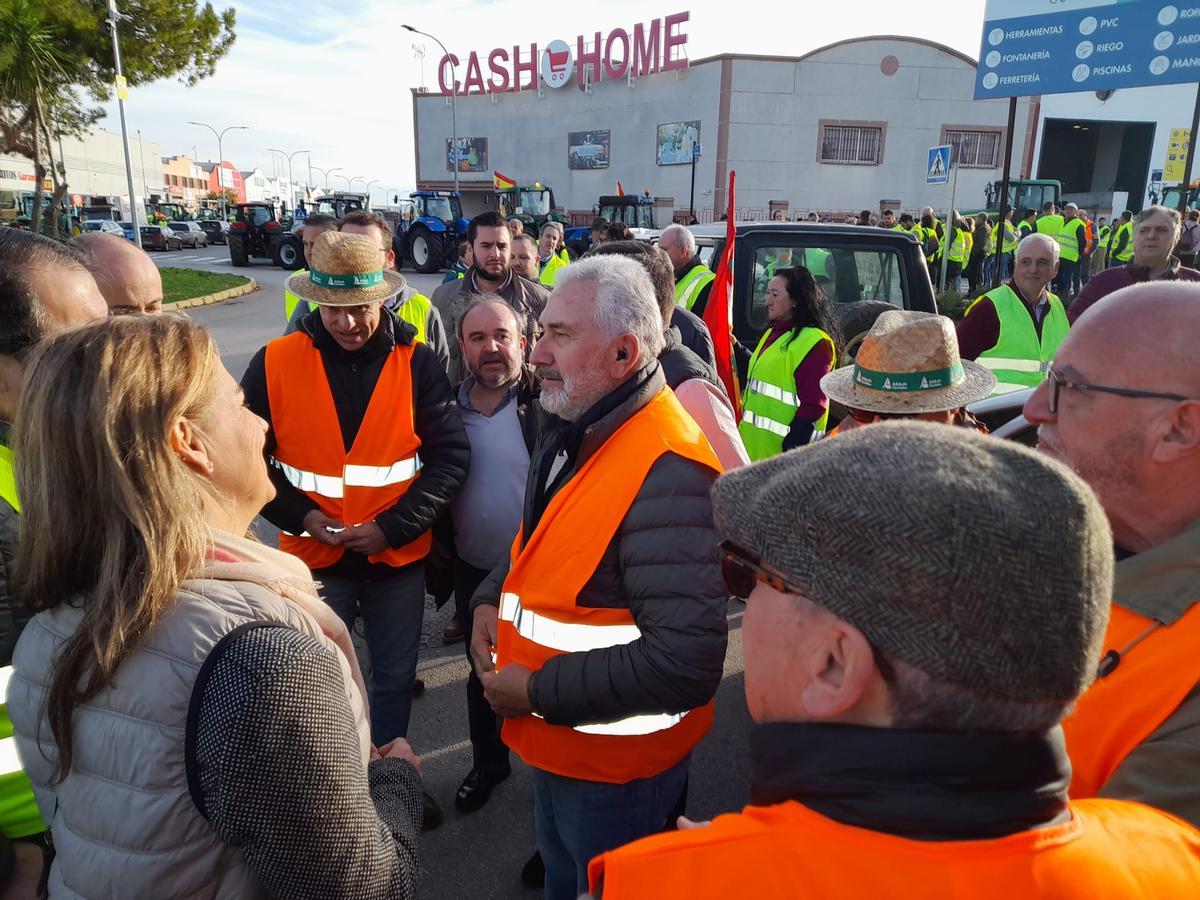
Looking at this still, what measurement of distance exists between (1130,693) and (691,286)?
14.7 ft

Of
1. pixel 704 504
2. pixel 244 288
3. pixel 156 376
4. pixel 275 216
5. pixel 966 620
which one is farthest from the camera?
pixel 275 216

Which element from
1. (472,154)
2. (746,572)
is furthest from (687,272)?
(472,154)

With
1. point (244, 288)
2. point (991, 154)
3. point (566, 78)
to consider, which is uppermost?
point (566, 78)

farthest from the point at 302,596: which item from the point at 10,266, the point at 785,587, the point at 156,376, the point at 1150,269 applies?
the point at 1150,269

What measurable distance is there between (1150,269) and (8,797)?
22.7 ft

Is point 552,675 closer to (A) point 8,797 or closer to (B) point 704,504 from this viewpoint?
(B) point 704,504

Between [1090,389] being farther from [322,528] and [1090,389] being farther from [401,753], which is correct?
[322,528]

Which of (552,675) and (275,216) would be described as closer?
(552,675)

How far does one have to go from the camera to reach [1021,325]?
182 inches

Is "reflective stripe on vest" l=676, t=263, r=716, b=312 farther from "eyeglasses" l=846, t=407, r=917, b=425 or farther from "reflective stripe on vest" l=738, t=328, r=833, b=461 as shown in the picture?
"eyeglasses" l=846, t=407, r=917, b=425

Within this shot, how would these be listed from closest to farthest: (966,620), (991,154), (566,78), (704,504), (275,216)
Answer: (966,620) < (704,504) < (275,216) < (991,154) < (566,78)

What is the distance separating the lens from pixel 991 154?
36438mm

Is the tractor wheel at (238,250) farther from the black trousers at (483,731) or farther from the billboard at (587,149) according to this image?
the black trousers at (483,731)

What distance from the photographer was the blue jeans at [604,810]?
195cm
